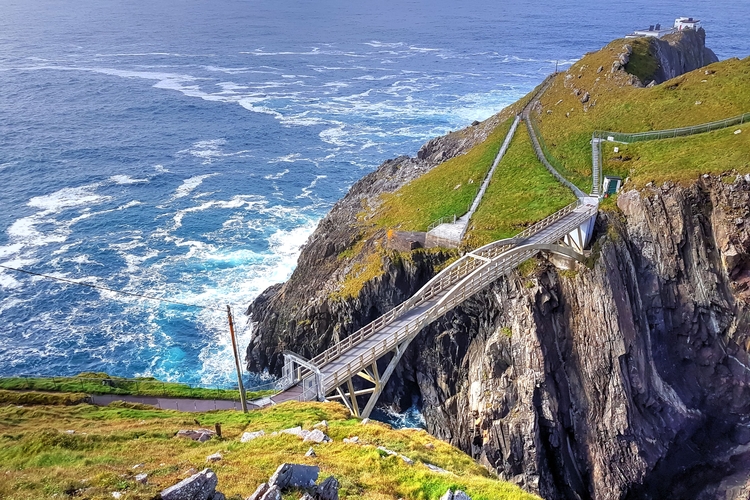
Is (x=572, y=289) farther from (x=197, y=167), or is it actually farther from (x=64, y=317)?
(x=197, y=167)

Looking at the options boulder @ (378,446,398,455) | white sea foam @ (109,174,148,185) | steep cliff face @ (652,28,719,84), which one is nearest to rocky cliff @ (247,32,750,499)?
boulder @ (378,446,398,455)

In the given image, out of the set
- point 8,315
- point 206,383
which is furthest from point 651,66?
point 8,315

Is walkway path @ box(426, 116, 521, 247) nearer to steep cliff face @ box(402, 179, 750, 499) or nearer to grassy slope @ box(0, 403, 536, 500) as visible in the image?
steep cliff face @ box(402, 179, 750, 499)

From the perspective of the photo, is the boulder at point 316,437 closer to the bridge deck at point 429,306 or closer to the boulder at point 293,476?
the boulder at point 293,476

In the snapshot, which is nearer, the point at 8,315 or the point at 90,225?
the point at 8,315

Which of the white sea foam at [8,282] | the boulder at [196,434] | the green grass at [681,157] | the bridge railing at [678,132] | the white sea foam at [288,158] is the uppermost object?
the bridge railing at [678,132]

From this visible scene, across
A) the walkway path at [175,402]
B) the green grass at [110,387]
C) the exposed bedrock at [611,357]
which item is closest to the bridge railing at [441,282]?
the exposed bedrock at [611,357]
